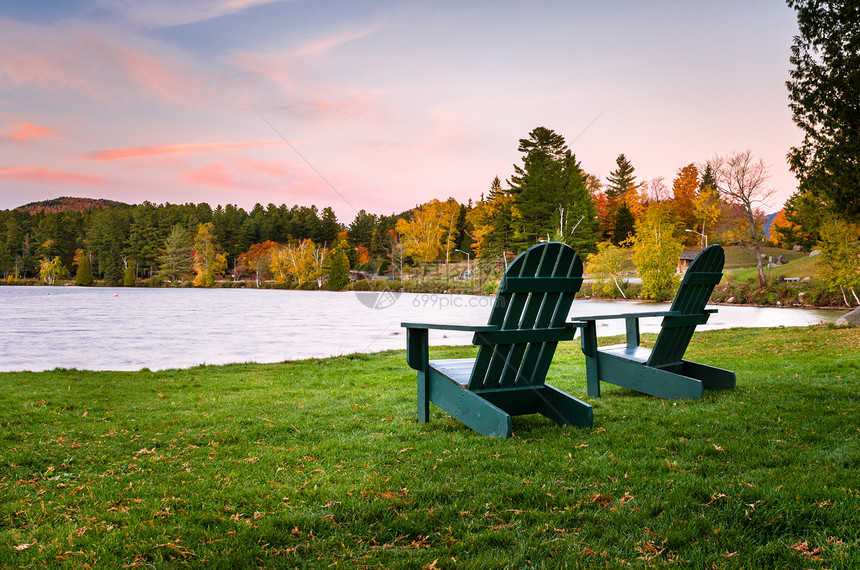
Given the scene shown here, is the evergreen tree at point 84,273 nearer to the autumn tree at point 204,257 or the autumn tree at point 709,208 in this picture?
the autumn tree at point 204,257

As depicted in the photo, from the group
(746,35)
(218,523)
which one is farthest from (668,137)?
(218,523)

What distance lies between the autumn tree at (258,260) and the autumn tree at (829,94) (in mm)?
64081

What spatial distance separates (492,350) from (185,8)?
15.3 metres

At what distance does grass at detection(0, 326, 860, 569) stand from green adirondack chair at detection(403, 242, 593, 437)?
162 millimetres

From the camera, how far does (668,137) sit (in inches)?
741

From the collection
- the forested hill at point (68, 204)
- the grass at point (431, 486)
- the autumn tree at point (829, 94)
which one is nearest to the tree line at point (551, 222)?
the autumn tree at point (829, 94)

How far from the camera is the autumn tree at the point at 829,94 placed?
9719 millimetres

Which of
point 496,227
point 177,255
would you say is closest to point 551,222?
point 496,227

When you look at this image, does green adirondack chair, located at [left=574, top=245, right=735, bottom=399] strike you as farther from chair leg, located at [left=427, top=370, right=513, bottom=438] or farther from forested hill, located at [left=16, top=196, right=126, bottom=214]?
forested hill, located at [left=16, top=196, right=126, bottom=214]

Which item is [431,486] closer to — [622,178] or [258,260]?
[622,178]

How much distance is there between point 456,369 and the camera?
398cm

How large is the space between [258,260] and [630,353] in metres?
69.3

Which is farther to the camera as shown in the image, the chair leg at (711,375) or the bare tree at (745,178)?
the bare tree at (745,178)

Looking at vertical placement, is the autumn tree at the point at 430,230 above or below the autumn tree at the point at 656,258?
above
